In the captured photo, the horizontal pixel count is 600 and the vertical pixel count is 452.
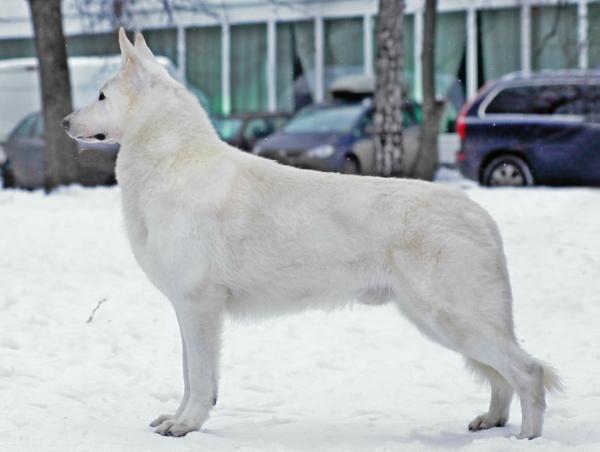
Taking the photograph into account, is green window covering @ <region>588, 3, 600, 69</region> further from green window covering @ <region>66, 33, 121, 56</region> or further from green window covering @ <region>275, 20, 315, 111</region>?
green window covering @ <region>66, 33, 121, 56</region>

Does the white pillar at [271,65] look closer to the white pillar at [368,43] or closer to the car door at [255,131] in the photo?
the white pillar at [368,43]

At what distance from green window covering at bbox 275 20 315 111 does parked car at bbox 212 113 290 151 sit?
17.8 feet

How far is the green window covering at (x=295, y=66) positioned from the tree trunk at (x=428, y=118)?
10.2 m

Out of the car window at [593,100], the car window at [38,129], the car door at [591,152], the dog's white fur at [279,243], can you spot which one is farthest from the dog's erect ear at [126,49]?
the car window at [38,129]

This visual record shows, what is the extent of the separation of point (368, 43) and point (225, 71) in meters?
3.78

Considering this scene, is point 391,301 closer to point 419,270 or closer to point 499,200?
point 419,270

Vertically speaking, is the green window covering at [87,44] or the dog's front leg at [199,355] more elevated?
the green window covering at [87,44]

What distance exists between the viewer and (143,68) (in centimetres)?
508

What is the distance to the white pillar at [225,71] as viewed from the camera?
1071 inches

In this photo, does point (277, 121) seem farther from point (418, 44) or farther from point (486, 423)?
point (486, 423)

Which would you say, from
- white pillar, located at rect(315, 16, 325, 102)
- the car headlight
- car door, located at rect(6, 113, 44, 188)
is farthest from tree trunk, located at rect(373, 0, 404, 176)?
white pillar, located at rect(315, 16, 325, 102)

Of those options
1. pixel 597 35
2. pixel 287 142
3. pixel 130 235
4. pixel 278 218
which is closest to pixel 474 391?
pixel 278 218

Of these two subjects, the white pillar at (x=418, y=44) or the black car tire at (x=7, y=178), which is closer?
the black car tire at (x=7, y=178)

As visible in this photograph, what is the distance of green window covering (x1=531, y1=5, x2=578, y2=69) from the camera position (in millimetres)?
23844
